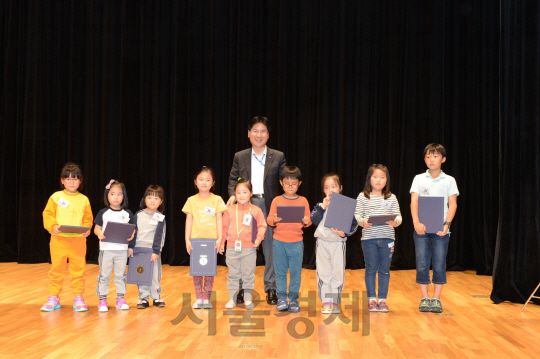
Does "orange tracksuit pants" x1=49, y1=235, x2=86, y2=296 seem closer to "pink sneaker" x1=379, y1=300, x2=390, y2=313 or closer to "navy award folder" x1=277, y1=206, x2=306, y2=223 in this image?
"navy award folder" x1=277, y1=206, x2=306, y2=223

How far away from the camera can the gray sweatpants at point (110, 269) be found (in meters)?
3.88

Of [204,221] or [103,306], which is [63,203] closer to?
[103,306]

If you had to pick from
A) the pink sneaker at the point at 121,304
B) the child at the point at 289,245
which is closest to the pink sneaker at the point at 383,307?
the child at the point at 289,245

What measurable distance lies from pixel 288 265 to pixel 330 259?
1.20ft

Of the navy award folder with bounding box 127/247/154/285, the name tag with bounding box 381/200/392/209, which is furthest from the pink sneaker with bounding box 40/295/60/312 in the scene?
the name tag with bounding box 381/200/392/209

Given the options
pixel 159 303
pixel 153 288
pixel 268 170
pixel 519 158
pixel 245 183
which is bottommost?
pixel 159 303

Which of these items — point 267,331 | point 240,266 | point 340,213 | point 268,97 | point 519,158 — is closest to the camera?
point 267,331

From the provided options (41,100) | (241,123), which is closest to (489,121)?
(241,123)

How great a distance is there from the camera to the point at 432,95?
21.4 ft

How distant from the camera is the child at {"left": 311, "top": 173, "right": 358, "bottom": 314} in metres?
3.79

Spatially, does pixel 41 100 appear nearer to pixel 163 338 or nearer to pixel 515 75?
pixel 163 338

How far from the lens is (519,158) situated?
173 inches

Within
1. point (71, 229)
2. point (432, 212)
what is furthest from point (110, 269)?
point (432, 212)

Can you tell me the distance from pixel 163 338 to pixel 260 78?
436 cm
